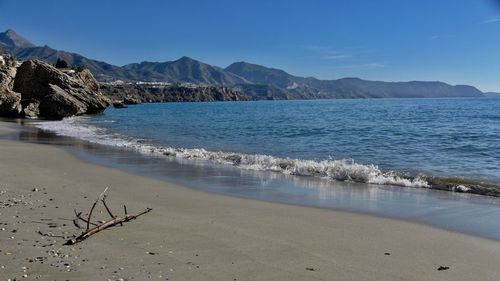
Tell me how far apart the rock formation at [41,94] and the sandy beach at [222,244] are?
39.4m

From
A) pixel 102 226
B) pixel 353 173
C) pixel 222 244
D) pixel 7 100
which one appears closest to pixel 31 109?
pixel 7 100

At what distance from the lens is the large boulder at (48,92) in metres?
48.4

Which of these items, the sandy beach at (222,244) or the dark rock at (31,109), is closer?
the sandy beach at (222,244)

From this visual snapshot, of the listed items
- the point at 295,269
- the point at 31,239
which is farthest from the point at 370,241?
the point at 31,239

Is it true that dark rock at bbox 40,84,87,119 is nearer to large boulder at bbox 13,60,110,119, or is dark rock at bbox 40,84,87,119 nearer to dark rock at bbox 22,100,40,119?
large boulder at bbox 13,60,110,119

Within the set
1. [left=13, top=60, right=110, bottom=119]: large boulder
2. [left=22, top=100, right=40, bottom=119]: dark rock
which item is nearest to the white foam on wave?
[left=22, top=100, right=40, bottom=119]: dark rock

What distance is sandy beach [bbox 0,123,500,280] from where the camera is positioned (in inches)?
200

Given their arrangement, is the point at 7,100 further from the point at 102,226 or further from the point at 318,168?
the point at 102,226

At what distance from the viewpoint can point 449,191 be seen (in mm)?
11453

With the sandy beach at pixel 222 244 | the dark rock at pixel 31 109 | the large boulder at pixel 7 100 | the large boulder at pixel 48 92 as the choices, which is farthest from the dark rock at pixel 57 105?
the sandy beach at pixel 222 244

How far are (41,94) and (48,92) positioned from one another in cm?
137

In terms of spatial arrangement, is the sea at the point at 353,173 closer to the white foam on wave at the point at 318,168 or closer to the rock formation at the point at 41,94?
the white foam on wave at the point at 318,168

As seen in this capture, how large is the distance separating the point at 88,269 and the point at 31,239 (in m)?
1.41

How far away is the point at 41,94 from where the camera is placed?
50.4 meters
